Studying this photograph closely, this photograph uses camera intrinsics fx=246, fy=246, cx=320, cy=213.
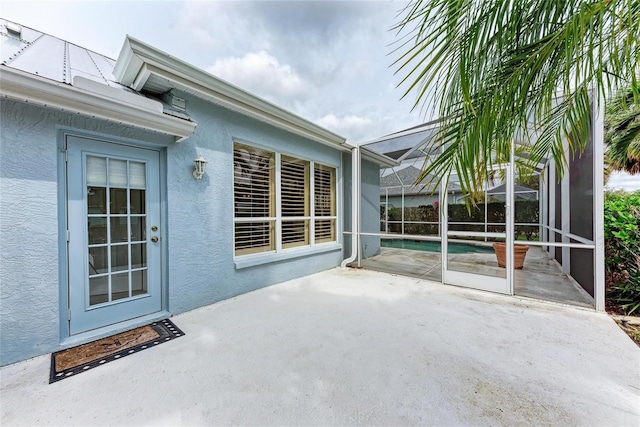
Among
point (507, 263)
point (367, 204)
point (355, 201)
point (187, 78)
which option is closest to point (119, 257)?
point (187, 78)

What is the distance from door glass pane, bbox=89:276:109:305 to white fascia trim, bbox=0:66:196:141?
79.4 inches

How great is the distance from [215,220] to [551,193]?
9.32 m

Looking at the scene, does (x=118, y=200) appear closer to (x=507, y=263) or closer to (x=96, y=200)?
(x=96, y=200)

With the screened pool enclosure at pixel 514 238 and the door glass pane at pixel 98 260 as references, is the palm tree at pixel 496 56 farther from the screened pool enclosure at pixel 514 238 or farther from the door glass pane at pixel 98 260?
the door glass pane at pixel 98 260

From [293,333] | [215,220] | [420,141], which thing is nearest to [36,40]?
[215,220]

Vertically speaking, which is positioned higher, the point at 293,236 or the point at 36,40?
the point at 36,40

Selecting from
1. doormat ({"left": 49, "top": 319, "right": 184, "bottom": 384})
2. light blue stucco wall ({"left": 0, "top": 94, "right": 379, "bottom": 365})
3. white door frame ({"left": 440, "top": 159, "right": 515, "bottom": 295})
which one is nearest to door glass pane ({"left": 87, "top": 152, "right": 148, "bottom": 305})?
light blue stucco wall ({"left": 0, "top": 94, "right": 379, "bottom": 365})

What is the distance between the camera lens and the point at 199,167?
385 cm

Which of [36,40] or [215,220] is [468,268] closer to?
[215,220]

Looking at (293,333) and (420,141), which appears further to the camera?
(420,141)

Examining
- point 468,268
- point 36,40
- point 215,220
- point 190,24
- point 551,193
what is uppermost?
point 190,24

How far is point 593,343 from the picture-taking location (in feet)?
9.43

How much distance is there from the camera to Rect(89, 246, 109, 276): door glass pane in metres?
3.12

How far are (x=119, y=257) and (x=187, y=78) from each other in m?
2.69
